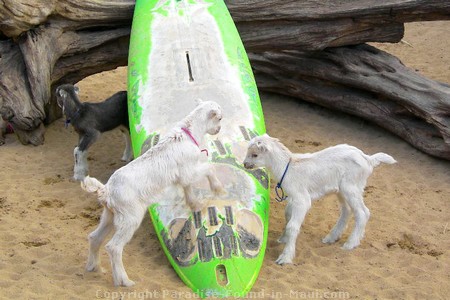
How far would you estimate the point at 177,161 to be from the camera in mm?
6684

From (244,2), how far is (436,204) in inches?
144

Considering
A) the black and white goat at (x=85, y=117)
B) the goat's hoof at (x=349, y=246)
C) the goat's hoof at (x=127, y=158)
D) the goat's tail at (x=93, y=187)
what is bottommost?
the goat's hoof at (x=127, y=158)

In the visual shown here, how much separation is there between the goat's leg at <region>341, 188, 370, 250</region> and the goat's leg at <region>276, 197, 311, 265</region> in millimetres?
427

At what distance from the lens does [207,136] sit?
7.80 metres

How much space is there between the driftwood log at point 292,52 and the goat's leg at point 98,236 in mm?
3525

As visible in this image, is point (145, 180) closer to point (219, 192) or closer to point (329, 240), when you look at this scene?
point (219, 192)

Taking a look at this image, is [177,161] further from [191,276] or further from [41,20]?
[41,20]

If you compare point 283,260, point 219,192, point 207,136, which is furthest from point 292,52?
point 283,260

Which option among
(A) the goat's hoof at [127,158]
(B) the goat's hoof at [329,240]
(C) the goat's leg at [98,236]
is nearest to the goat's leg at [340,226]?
(B) the goat's hoof at [329,240]

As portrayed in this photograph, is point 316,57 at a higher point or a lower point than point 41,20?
lower

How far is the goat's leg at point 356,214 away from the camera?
24.0ft

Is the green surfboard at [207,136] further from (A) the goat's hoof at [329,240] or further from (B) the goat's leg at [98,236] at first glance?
(A) the goat's hoof at [329,240]

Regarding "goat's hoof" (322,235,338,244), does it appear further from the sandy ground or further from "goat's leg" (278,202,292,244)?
"goat's leg" (278,202,292,244)

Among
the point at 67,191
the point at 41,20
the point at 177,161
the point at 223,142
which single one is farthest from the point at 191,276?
the point at 41,20
